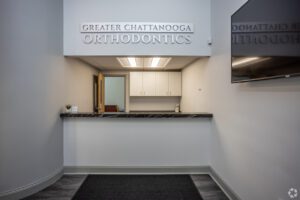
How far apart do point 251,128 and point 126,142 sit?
2042 mm

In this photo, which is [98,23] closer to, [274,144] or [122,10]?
[122,10]

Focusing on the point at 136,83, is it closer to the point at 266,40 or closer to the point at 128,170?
the point at 128,170

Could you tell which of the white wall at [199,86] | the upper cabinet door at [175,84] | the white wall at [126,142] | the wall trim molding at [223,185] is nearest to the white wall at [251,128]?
the wall trim molding at [223,185]

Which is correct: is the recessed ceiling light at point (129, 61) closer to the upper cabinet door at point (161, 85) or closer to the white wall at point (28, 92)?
the upper cabinet door at point (161, 85)

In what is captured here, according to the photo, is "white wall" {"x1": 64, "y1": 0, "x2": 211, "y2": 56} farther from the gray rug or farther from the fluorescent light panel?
the gray rug

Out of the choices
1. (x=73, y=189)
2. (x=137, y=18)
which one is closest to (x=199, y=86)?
(x=137, y=18)

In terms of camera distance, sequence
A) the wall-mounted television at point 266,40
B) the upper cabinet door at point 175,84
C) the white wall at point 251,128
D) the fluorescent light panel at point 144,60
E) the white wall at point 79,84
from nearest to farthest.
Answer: the wall-mounted television at point 266,40
the white wall at point 251,128
the white wall at point 79,84
the fluorescent light panel at point 144,60
the upper cabinet door at point 175,84

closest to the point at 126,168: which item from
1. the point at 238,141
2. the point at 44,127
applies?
the point at 44,127

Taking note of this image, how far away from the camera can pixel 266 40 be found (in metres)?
1.65

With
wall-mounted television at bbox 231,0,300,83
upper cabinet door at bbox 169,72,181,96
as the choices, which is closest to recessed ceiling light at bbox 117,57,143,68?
upper cabinet door at bbox 169,72,181,96

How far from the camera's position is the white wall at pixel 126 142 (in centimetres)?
345

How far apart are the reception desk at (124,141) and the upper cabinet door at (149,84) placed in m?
3.18

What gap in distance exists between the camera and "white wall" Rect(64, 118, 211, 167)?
11.3 feet

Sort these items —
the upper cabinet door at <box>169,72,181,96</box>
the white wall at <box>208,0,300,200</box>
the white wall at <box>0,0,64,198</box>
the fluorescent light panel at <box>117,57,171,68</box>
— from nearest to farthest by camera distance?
1. the white wall at <box>208,0,300,200</box>
2. the white wall at <box>0,0,64,198</box>
3. the fluorescent light panel at <box>117,57,171,68</box>
4. the upper cabinet door at <box>169,72,181,96</box>
